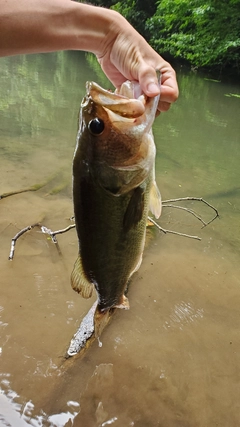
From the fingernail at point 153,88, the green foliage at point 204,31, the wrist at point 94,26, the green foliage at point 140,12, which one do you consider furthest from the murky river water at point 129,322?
the green foliage at point 140,12

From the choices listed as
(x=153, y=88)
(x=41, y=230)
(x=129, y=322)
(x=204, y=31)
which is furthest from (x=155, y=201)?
(x=204, y=31)

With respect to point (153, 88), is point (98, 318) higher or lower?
lower

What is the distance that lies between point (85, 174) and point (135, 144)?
243 mm

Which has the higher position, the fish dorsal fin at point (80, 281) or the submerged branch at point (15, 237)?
the fish dorsal fin at point (80, 281)

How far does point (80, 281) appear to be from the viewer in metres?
1.83

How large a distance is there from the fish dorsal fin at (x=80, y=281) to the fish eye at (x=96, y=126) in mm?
644

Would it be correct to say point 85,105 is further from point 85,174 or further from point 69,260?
point 69,260

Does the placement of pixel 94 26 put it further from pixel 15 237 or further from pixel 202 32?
pixel 202 32

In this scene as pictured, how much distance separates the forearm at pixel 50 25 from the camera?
71.6 inches

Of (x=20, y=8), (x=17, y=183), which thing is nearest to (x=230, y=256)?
(x=17, y=183)

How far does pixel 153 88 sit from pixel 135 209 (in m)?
0.52

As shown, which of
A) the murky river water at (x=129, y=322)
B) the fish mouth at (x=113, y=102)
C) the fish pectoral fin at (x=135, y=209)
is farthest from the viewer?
the murky river water at (x=129, y=322)

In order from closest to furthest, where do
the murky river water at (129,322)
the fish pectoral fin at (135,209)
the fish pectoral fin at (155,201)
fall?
the fish pectoral fin at (135,209) → the fish pectoral fin at (155,201) → the murky river water at (129,322)

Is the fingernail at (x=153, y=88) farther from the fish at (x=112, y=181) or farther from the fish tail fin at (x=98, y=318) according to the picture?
the fish tail fin at (x=98, y=318)
